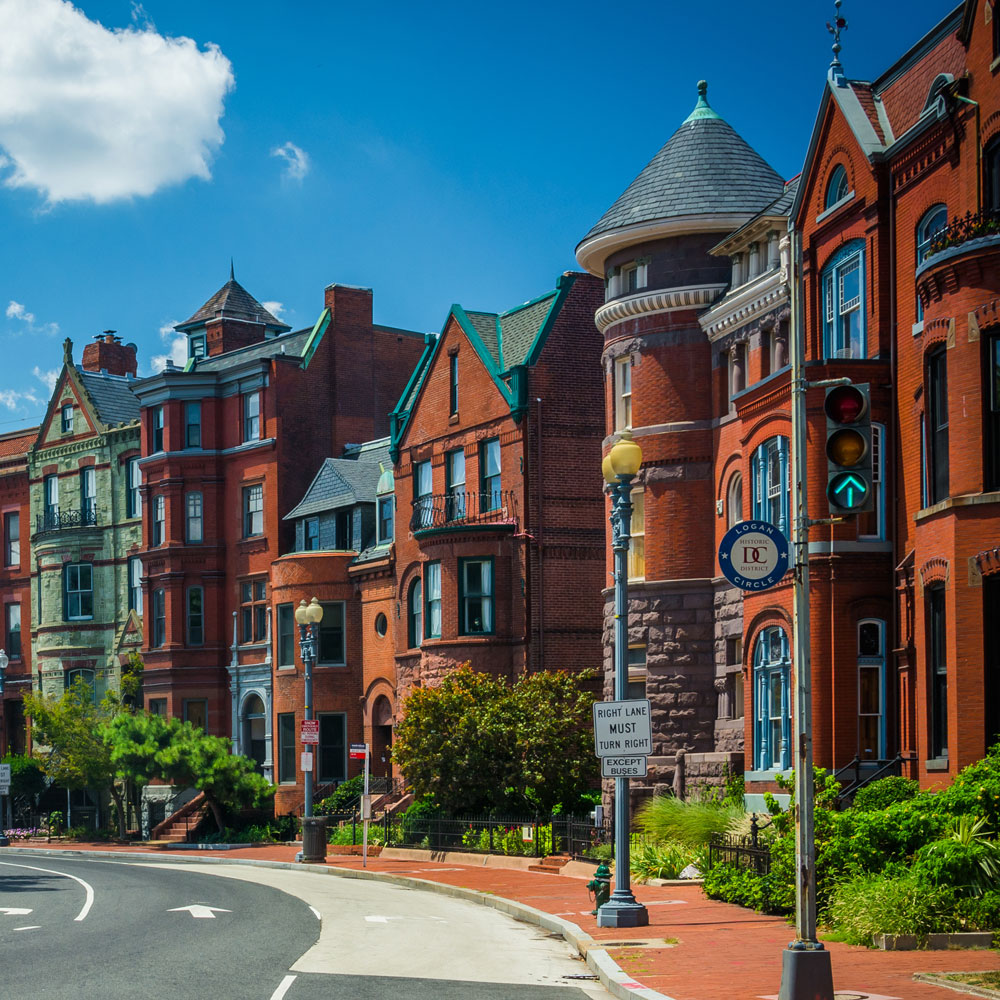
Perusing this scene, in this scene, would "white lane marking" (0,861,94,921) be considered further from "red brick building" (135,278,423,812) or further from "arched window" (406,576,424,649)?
"red brick building" (135,278,423,812)

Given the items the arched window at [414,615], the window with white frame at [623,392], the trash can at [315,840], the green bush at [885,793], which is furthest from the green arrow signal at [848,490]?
the arched window at [414,615]

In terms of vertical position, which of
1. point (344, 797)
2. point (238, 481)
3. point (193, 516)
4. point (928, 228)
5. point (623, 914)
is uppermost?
point (928, 228)

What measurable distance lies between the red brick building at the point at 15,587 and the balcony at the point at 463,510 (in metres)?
26.6

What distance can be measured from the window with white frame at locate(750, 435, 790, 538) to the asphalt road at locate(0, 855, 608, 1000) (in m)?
9.07

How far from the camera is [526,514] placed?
42.8 meters

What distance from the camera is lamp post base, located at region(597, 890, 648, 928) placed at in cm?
1984

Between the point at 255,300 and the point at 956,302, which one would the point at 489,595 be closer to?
the point at 956,302

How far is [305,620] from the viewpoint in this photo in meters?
38.0

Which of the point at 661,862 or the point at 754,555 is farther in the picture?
the point at 661,862

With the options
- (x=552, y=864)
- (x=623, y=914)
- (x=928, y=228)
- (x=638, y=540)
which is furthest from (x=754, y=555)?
(x=638, y=540)

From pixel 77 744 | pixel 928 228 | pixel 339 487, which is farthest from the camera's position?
pixel 339 487

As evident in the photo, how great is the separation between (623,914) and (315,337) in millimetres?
39141

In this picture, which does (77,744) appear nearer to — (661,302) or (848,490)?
(661,302)

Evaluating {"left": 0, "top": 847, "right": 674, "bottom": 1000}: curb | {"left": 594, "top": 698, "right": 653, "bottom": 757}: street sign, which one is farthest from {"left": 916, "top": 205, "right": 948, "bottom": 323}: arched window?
{"left": 0, "top": 847, "right": 674, "bottom": 1000}: curb
